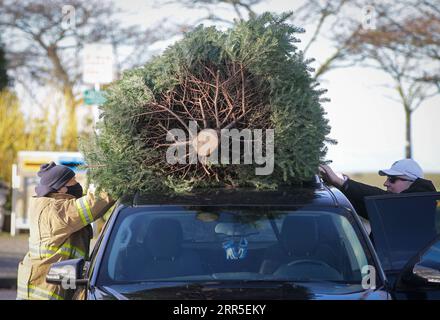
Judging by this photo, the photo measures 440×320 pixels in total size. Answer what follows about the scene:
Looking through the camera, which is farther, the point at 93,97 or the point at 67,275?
the point at 93,97

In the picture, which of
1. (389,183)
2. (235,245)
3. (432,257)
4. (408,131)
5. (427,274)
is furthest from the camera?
(408,131)

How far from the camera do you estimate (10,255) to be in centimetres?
1411

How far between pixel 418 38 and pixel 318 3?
2.10 m

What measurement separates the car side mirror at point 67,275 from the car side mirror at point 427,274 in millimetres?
1746

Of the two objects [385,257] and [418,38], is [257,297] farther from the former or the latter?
[418,38]

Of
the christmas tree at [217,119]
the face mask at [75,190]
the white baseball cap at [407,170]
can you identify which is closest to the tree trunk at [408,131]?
the white baseball cap at [407,170]

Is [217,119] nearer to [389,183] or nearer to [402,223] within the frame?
[402,223]

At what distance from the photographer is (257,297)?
4219mm

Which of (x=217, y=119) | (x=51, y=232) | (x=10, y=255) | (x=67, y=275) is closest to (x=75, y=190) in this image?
(x=51, y=232)

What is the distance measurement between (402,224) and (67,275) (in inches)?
75.5

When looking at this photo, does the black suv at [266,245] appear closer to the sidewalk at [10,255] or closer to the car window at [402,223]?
the car window at [402,223]

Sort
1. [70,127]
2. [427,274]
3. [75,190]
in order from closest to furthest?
[427,274], [75,190], [70,127]

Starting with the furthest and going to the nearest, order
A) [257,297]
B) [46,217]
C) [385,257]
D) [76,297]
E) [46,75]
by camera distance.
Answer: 1. [46,75]
2. [46,217]
3. [385,257]
4. [76,297]
5. [257,297]
